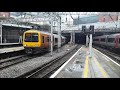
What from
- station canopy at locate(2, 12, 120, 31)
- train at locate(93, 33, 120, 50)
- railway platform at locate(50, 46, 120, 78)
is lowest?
railway platform at locate(50, 46, 120, 78)

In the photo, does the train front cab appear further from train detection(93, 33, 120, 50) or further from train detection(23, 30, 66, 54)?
train detection(93, 33, 120, 50)

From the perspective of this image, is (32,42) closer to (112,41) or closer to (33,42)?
(33,42)

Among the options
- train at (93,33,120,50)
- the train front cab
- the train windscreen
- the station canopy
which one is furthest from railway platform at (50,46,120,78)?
train at (93,33,120,50)

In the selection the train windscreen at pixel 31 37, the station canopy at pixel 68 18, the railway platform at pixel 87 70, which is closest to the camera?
the railway platform at pixel 87 70

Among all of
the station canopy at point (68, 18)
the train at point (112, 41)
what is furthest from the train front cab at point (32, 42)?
the train at point (112, 41)

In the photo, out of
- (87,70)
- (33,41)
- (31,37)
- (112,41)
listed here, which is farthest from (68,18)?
(87,70)

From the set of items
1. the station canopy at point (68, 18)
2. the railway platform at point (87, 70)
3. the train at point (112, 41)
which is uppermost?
the station canopy at point (68, 18)

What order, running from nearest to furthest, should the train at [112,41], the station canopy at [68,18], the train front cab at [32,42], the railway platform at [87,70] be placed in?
the railway platform at [87,70], the train front cab at [32,42], the train at [112,41], the station canopy at [68,18]

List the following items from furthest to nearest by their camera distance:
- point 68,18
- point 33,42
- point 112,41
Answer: point 68,18, point 112,41, point 33,42

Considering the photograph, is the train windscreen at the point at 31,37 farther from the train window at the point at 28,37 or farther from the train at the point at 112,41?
the train at the point at 112,41

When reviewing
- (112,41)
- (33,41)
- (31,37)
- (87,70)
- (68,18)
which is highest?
(68,18)
